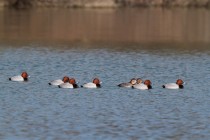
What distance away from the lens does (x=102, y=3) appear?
3004 inches

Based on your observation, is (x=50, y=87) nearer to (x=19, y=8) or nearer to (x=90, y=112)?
(x=90, y=112)

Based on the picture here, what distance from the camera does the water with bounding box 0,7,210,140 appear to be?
2125cm

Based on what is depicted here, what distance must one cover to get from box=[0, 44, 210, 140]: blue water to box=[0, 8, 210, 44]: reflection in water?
7.71m

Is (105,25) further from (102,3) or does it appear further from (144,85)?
(144,85)

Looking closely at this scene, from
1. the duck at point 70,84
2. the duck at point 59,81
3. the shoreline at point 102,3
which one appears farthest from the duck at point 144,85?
the shoreline at point 102,3

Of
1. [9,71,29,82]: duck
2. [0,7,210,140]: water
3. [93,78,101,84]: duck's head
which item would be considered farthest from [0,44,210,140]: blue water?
[93,78,101,84]: duck's head

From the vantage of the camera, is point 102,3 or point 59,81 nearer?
point 59,81

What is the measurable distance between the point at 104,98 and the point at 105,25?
102 ft

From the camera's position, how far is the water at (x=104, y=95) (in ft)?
69.7

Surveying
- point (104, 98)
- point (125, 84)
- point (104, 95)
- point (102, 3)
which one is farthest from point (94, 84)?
point (102, 3)

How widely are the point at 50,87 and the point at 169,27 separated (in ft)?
97.0

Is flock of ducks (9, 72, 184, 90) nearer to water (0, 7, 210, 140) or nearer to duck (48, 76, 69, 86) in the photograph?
duck (48, 76, 69, 86)

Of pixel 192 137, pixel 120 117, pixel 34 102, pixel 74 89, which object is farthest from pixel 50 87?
pixel 192 137

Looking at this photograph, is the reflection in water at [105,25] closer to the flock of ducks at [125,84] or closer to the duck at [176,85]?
the flock of ducks at [125,84]
